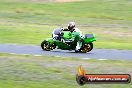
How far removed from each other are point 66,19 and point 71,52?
78.9 ft

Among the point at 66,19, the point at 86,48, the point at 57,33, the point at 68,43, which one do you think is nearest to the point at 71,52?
the point at 68,43

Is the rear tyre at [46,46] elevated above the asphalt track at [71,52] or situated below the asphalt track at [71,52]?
above

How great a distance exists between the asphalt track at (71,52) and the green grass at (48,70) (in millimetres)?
1405

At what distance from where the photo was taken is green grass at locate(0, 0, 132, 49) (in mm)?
32719

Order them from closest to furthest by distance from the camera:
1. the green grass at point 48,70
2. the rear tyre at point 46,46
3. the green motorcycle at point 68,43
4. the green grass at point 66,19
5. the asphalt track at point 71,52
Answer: the green grass at point 48,70 < the asphalt track at point 71,52 < the green motorcycle at point 68,43 < the rear tyre at point 46,46 < the green grass at point 66,19

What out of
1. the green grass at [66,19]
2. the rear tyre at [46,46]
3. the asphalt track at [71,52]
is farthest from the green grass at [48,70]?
the green grass at [66,19]

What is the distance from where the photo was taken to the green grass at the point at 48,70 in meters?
15.1

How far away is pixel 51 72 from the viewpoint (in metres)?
17.0

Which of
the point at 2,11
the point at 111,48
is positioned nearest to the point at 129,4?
the point at 2,11

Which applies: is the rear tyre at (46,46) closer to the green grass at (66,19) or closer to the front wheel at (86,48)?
the front wheel at (86,48)

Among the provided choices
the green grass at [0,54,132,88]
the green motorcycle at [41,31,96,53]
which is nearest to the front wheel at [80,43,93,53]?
the green motorcycle at [41,31,96,53]

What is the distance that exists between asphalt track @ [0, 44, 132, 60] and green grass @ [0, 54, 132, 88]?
1405 millimetres

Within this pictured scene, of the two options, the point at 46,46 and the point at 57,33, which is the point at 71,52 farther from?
the point at 46,46

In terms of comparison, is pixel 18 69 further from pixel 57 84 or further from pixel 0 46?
pixel 0 46
